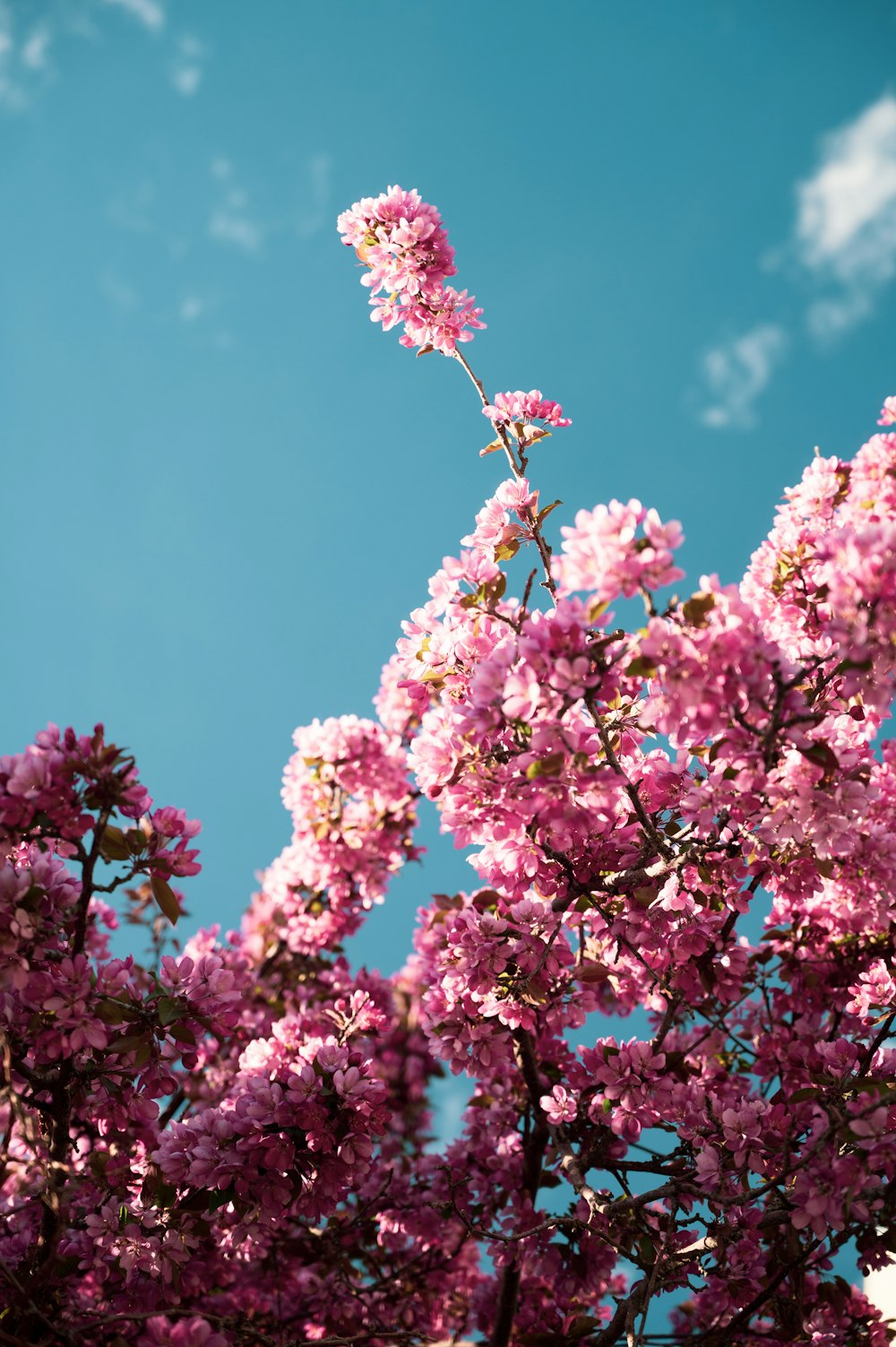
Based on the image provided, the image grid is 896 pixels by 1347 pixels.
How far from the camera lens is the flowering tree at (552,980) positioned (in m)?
2.27

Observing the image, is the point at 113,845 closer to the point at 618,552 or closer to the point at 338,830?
the point at 618,552

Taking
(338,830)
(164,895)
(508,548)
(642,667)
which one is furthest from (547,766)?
(338,830)

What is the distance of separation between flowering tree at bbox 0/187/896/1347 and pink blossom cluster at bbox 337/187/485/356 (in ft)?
0.04

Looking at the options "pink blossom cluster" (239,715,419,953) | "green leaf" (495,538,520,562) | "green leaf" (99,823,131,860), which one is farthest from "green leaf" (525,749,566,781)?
"pink blossom cluster" (239,715,419,953)

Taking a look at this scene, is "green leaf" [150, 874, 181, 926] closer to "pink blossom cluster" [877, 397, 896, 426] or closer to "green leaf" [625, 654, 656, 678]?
"green leaf" [625, 654, 656, 678]

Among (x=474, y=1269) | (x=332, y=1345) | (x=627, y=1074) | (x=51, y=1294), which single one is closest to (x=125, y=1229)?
(x=51, y=1294)

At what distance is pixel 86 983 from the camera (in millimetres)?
2432

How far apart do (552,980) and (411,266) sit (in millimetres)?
2633

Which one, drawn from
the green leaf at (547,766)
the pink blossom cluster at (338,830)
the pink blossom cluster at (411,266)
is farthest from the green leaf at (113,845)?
the pink blossom cluster at (338,830)

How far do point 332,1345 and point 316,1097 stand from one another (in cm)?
63

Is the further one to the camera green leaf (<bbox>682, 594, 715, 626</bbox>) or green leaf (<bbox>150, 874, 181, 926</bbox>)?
green leaf (<bbox>150, 874, 181, 926</bbox>)

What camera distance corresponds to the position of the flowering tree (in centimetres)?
227

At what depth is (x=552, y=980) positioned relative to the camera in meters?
3.10

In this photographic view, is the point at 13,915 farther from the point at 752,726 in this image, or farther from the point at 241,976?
the point at 241,976
